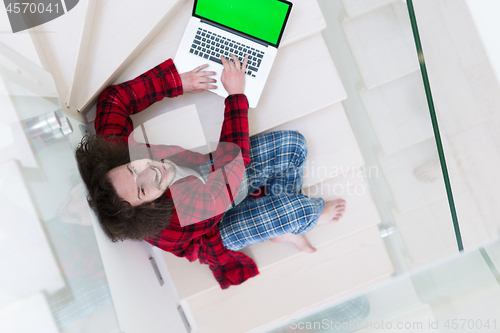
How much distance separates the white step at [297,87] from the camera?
3.52 ft

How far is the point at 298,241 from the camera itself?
1.20 meters

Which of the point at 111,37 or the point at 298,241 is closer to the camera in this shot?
the point at 111,37

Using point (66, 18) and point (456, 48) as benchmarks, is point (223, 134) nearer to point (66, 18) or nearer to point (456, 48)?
point (66, 18)

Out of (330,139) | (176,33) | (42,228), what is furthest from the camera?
(330,139)

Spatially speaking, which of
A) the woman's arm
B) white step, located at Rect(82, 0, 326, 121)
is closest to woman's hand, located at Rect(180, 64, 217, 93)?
the woman's arm

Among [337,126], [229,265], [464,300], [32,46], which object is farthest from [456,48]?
[32,46]

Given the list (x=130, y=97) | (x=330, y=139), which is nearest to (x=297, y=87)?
Result: (x=330, y=139)

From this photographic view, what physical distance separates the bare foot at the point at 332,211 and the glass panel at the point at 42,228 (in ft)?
2.73

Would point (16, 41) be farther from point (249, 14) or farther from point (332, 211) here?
point (332, 211)

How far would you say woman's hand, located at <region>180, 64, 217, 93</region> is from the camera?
0.97 m

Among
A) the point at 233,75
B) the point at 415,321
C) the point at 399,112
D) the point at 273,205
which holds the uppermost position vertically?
the point at 233,75

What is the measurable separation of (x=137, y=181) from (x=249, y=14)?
630mm

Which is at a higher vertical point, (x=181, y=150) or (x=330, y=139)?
(x=181, y=150)

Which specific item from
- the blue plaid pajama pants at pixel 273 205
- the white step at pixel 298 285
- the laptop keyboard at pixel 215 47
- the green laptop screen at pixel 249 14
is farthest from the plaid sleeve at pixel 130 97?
the white step at pixel 298 285
